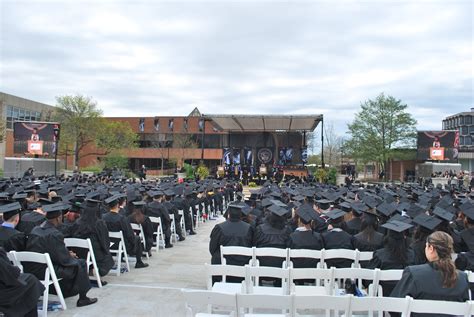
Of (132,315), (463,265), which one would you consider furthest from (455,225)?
(132,315)

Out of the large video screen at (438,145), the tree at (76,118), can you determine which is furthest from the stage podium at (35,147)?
the large video screen at (438,145)

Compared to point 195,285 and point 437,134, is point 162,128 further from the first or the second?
point 195,285

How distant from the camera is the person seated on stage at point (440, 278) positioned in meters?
3.08

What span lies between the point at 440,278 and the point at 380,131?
42.4 m

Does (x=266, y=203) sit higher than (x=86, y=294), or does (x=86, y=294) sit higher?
(x=266, y=203)

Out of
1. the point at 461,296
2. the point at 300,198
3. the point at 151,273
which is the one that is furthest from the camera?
the point at 300,198

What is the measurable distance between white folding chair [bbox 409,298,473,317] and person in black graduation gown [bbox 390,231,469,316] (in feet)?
0.98

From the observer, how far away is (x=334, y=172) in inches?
1095

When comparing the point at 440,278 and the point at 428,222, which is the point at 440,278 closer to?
the point at 440,278

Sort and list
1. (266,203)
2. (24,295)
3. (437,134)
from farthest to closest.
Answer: (437,134) → (266,203) → (24,295)

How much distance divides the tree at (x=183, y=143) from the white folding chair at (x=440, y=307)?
4925cm

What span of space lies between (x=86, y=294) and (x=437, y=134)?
128 feet

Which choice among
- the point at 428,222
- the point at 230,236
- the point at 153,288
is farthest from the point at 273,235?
the point at 428,222

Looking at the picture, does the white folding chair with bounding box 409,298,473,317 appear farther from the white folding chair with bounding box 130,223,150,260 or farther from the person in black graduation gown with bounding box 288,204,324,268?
the white folding chair with bounding box 130,223,150,260
